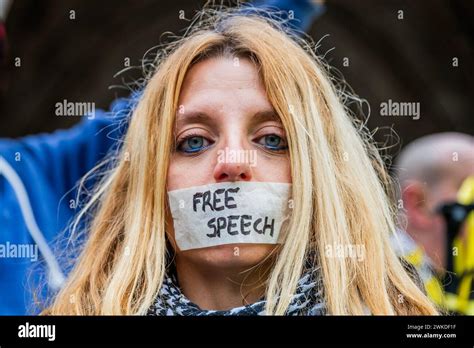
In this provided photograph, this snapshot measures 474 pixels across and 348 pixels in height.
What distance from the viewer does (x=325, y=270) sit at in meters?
3.77

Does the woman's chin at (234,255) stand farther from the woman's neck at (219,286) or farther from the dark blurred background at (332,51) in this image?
the dark blurred background at (332,51)

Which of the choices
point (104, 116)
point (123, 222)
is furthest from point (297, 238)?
point (104, 116)

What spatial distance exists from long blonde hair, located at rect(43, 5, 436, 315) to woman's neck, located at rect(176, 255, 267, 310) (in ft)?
0.26

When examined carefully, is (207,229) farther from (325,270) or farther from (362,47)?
(362,47)

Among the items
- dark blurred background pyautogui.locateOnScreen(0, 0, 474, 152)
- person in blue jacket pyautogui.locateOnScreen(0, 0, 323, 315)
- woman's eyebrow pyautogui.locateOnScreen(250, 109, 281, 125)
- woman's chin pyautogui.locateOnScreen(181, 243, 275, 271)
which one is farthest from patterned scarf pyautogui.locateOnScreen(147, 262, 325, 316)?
dark blurred background pyautogui.locateOnScreen(0, 0, 474, 152)

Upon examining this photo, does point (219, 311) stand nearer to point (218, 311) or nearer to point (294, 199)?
point (218, 311)

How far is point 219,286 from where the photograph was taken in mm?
3859

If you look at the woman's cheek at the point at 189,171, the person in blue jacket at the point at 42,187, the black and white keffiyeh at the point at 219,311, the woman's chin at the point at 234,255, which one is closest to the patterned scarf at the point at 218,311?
the black and white keffiyeh at the point at 219,311

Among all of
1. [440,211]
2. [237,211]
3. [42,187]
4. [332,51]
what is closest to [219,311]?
[237,211]

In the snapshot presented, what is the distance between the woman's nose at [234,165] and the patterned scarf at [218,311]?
1.54ft

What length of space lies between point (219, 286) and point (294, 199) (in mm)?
477

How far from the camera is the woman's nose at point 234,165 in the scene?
377cm

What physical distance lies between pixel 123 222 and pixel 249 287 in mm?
590
